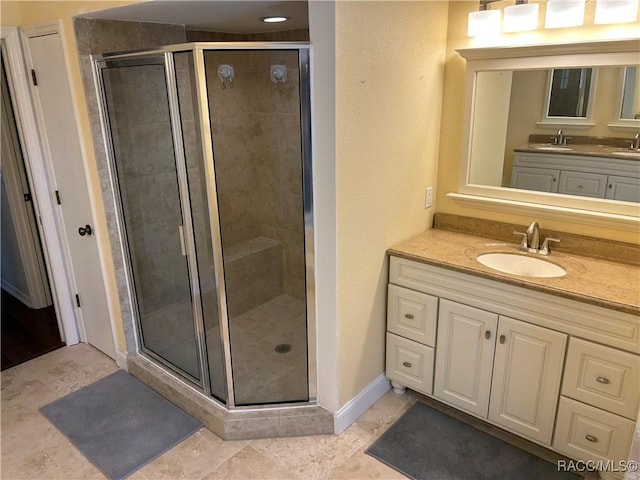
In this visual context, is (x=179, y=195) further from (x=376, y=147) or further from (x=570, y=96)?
(x=570, y=96)

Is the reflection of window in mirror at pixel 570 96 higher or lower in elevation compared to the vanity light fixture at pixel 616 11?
lower

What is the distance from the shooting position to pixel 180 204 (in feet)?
7.68

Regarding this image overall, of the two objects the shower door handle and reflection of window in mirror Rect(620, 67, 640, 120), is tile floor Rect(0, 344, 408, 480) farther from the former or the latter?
reflection of window in mirror Rect(620, 67, 640, 120)

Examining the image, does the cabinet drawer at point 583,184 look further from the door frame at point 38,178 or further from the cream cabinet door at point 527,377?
the door frame at point 38,178

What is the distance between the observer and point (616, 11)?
192 centimetres

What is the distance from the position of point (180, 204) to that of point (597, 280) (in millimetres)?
1977

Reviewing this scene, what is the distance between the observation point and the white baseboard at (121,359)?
2.87 metres

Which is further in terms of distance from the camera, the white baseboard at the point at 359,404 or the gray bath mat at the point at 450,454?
the white baseboard at the point at 359,404

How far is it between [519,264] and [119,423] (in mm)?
2243

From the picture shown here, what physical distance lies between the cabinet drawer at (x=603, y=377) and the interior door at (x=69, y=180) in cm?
259

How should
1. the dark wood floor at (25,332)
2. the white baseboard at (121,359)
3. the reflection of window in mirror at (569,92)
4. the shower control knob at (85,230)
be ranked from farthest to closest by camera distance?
the dark wood floor at (25,332), the white baseboard at (121,359), the shower control knob at (85,230), the reflection of window in mirror at (569,92)

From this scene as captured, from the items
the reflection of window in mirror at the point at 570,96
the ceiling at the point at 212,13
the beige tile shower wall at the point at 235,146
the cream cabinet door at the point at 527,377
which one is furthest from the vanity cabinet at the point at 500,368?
the ceiling at the point at 212,13

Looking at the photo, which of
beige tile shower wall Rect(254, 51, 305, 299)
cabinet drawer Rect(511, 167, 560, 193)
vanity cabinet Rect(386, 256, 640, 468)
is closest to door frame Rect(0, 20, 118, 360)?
beige tile shower wall Rect(254, 51, 305, 299)

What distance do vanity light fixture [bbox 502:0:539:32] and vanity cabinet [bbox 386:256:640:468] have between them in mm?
1196
